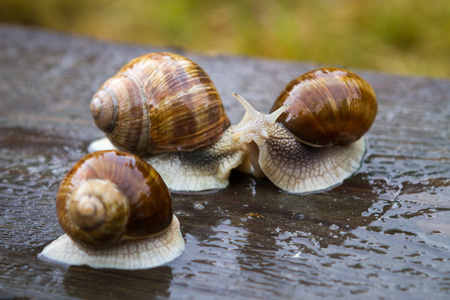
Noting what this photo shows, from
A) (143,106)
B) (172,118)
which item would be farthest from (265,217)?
(143,106)

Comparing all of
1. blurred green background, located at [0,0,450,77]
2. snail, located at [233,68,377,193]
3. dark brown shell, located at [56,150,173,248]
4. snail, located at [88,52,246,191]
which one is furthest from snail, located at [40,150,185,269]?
blurred green background, located at [0,0,450,77]

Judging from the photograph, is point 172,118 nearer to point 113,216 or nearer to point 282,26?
point 113,216

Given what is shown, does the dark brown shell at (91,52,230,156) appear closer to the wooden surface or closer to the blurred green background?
the wooden surface

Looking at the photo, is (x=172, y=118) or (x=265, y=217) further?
(x=172, y=118)

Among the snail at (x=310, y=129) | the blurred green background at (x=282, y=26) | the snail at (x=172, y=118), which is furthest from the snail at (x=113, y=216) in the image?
the blurred green background at (x=282, y=26)

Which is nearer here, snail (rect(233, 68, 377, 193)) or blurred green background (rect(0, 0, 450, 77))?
snail (rect(233, 68, 377, 193))

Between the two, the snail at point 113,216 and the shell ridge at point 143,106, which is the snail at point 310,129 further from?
the snail at point 113,216
